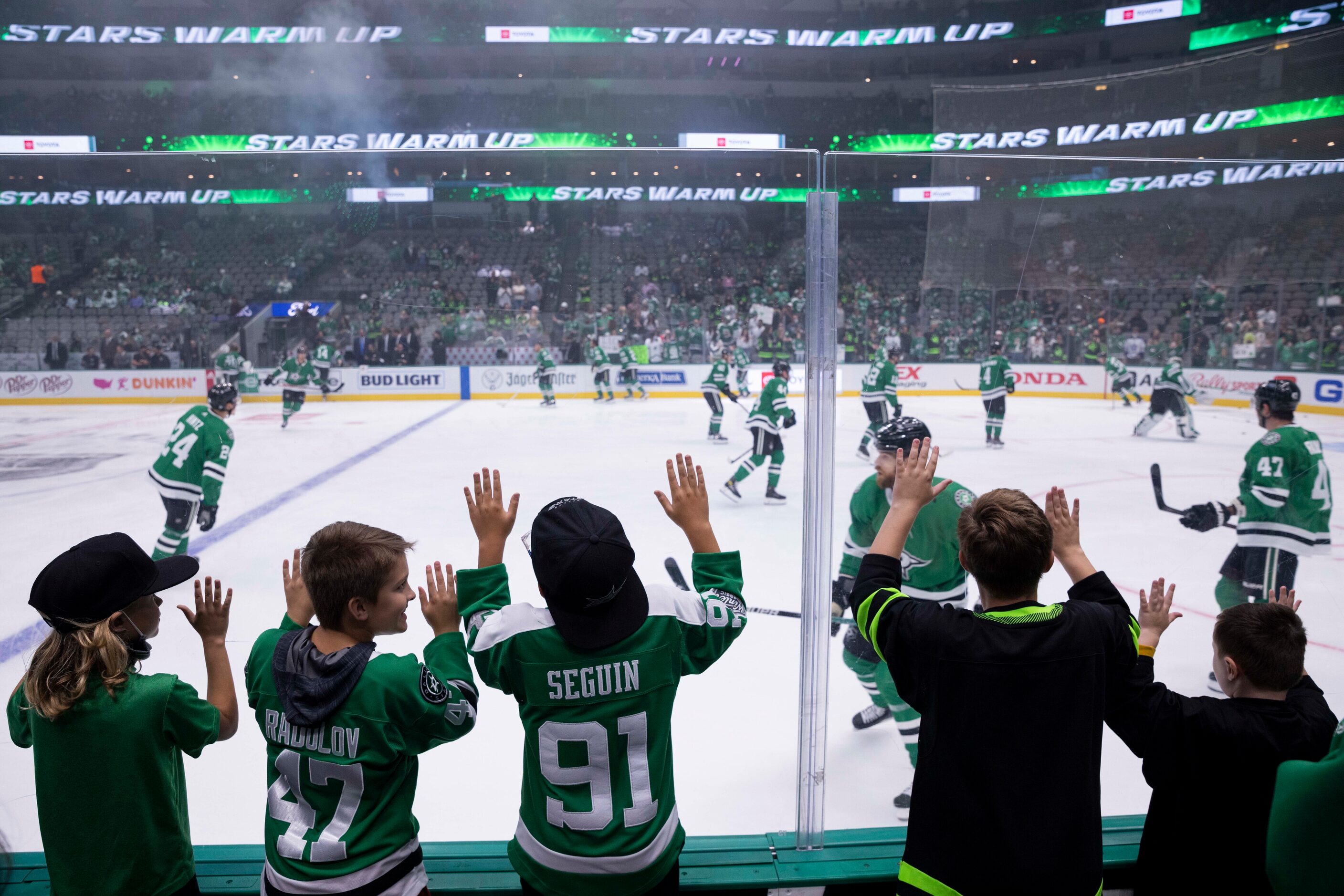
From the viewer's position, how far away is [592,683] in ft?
4.40

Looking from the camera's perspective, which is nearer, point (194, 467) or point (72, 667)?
point (72, 667)

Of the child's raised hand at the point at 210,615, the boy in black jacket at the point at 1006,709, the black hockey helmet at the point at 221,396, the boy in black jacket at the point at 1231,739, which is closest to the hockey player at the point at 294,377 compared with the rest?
the black hockey helmet at the point at 221,396

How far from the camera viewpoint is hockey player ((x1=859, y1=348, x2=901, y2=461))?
2.72m

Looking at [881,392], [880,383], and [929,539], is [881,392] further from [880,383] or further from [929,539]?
[929,539]

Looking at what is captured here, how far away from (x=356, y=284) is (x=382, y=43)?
78.8ft

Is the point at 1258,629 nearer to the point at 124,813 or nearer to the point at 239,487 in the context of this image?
the point at 124,813

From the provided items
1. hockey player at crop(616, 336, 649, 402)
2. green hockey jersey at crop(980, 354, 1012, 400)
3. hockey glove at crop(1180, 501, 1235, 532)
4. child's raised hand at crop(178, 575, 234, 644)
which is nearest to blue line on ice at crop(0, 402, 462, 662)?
hockey player at crop(616, 336, 649, 402)

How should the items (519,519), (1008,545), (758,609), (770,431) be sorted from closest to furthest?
(1008,545) → (758,609) → (519,519) → (770,431)

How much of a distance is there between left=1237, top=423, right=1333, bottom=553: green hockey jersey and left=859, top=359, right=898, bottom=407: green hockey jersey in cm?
151

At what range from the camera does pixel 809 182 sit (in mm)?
2059

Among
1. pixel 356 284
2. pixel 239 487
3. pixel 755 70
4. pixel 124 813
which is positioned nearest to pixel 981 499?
pixel 124 813

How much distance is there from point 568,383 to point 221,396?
3.81ft

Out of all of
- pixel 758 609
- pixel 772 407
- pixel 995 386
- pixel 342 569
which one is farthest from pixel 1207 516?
pixel 342 569

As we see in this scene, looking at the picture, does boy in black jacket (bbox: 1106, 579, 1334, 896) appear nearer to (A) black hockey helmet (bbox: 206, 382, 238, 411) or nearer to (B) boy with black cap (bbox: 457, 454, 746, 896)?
(B) boy with black cap (bbox: 457, 454, 746, 896)
